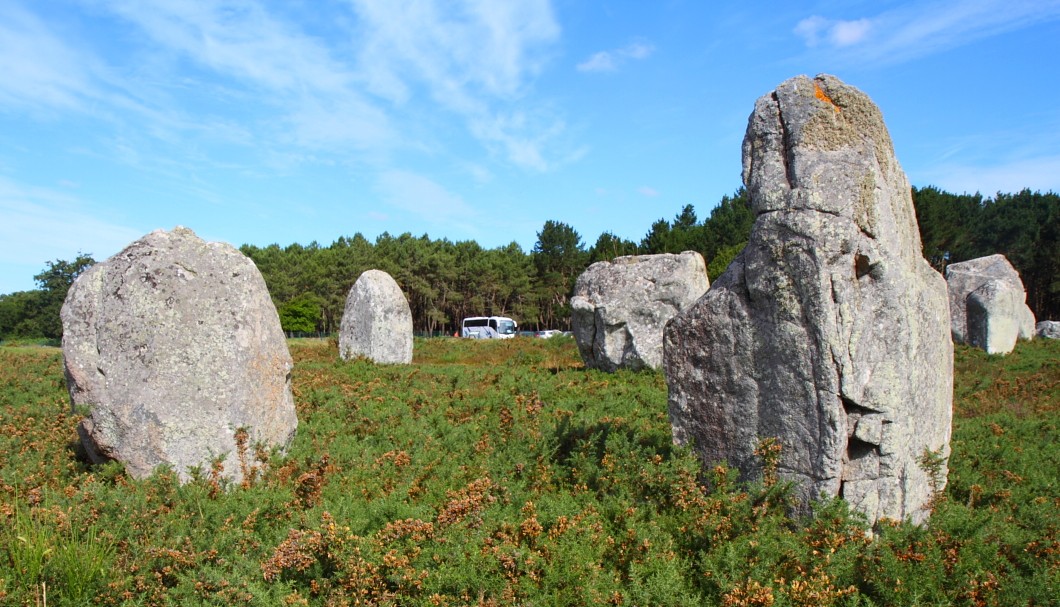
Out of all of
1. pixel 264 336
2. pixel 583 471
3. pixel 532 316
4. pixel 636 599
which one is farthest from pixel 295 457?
pixel 532 316

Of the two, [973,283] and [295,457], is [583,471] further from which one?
[973,283]

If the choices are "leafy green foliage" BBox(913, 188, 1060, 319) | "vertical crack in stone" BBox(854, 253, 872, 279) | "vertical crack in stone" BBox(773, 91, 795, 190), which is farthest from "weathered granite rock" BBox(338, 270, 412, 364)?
"leafy green foliage" BBox(913, 188, 1060, 319)

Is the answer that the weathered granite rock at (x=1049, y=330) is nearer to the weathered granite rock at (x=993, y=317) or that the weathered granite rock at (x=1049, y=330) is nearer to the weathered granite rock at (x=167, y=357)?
the weathered granite rock at (x=993, y=317)

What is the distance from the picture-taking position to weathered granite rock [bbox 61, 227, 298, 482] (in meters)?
7.60

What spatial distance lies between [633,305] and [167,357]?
441 inches

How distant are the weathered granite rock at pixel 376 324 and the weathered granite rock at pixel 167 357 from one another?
1263 cm

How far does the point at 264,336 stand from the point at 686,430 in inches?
200

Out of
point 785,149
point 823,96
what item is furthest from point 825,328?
point 823,96

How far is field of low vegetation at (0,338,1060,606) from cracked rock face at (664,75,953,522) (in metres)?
0.44

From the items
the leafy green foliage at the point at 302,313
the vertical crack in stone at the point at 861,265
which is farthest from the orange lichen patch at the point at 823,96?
the leafy green foliage at the point at 302,313

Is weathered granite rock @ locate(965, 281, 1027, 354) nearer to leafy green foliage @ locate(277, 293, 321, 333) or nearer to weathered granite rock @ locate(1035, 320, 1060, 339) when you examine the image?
weathered granite rock @ locate(1035, 320, 1060, 339)

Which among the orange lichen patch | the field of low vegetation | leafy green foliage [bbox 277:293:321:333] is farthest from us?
leafy green foliage [bbox 277:293:321:333]

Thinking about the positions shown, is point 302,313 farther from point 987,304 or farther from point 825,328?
point 825,328

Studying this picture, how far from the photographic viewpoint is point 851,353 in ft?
19.2
